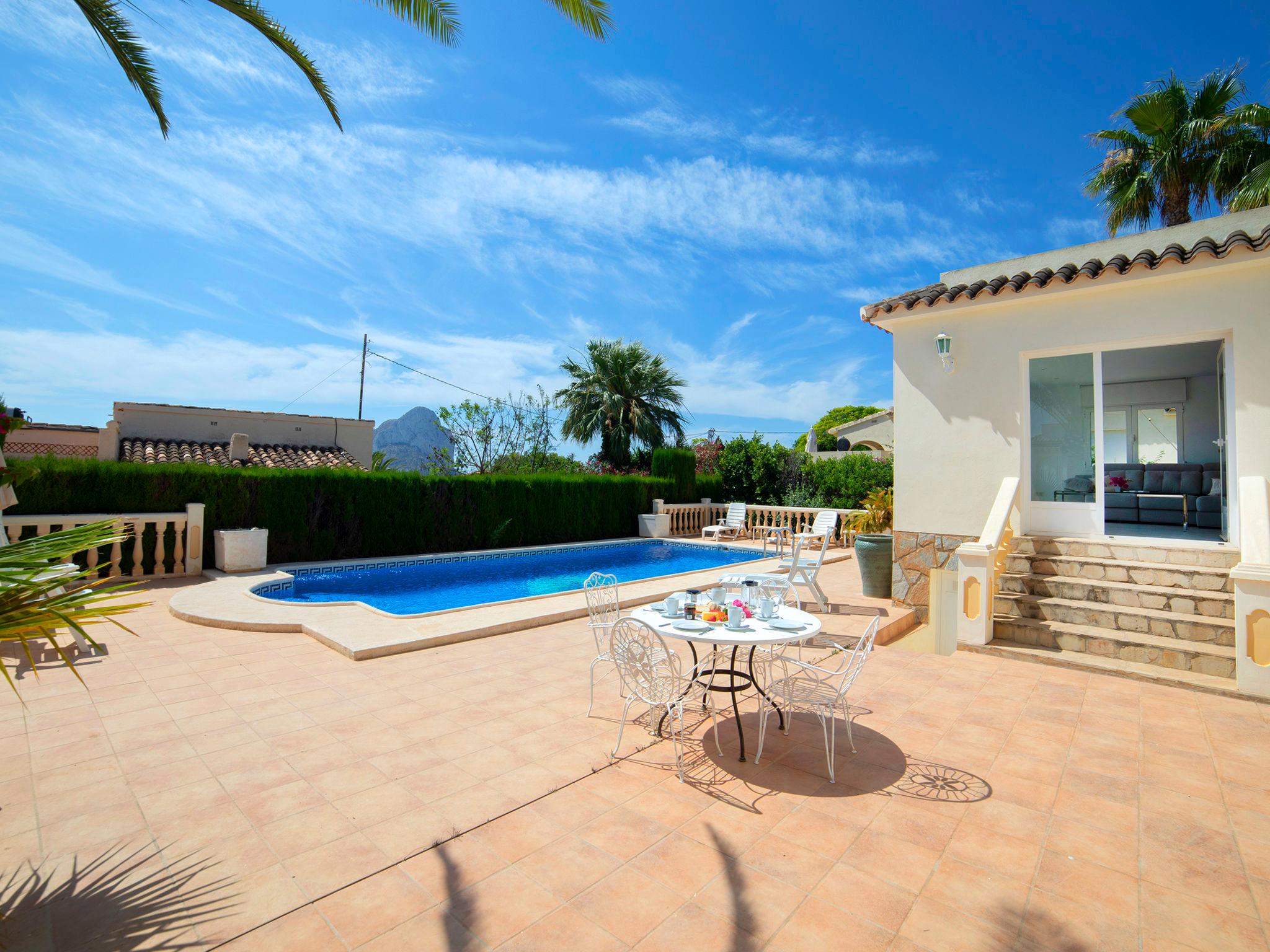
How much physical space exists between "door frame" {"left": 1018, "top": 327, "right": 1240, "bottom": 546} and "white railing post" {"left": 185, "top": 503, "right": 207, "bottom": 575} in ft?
40.1

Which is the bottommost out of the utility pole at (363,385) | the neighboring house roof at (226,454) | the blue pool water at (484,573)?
the blue pool water at (484,573)

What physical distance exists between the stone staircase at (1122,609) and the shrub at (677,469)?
1252cm

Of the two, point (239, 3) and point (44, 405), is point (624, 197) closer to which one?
point (239, 3)

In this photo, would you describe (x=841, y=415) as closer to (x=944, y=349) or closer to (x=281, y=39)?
(x=944, y=349)

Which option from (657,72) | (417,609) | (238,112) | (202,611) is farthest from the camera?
(657,72)

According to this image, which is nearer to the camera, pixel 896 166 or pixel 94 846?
pixel 94 846

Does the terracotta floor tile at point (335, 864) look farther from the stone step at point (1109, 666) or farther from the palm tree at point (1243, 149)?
the palm tree at point (1243, 149)

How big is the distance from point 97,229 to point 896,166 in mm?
17785

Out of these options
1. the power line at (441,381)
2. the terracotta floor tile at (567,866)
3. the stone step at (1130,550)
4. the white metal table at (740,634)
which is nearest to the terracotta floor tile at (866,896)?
the terracotta floor tile at (567,866)

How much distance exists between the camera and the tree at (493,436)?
20516 millimetres

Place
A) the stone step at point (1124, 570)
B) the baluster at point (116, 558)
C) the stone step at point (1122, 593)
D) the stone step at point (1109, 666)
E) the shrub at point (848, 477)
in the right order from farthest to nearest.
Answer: the shrub at point (848, 477) < the baluster at point (116, 558) < the stone step at point (1124, 570) < the stone step at point (1122, 593) < the stone step at point (1109, 666)

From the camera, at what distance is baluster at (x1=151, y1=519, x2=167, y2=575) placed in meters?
9.55

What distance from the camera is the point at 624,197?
15102mm

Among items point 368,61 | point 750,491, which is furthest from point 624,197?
point 750,491
